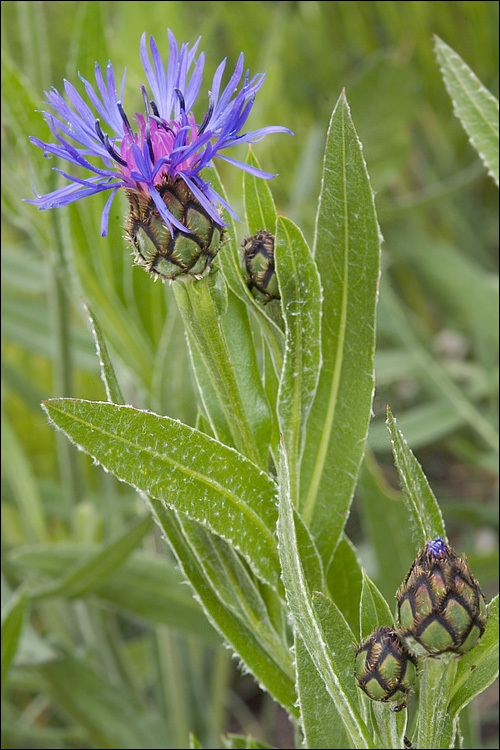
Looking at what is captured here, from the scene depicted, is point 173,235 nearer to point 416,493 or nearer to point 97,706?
point 416,493

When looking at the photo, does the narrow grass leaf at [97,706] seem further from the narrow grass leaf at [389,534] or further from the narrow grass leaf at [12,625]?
the narrow grass leaf at [389,534]

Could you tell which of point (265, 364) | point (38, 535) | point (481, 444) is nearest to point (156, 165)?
point (265, 364)

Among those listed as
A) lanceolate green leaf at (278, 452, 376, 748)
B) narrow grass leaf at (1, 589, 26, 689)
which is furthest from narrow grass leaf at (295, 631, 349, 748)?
narrow grass leaf at (1, 589, 26, 689)

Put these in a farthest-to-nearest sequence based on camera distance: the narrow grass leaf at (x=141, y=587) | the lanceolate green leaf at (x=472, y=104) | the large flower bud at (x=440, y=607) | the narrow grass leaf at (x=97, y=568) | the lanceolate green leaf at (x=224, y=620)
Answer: the narrow grass leaf at (x=141, y=587) < the narrow grass leaf at (x=97, y=568) < the lanceolate green leaf at (x=472, y=104) < the lanceolate green leaf at (x=224, y=620) < the large flower bud at (x=440, y=607)

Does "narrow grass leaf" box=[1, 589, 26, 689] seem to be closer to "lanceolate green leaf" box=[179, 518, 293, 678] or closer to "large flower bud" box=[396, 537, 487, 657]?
"lanceolate green leaf" box=[179, 518, 293, 678]

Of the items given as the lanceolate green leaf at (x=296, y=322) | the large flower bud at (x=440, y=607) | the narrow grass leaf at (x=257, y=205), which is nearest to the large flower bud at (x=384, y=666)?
the large flower bud at (x=440, y=607)

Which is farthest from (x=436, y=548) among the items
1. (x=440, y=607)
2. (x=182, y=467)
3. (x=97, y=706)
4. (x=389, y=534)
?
(x=97, y=706)
